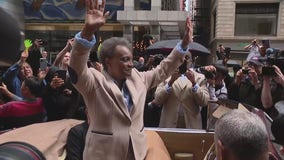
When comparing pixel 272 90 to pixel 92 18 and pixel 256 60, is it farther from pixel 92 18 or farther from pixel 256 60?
pixel 92 18

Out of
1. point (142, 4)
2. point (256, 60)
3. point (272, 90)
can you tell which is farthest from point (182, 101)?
point (142, 4)

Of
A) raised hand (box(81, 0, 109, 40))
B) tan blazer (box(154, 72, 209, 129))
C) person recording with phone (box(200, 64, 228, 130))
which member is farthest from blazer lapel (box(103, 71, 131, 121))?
person recording with phone (box(200, 64, 228, 130))

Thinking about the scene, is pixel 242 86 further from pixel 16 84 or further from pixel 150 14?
pixel 150 14

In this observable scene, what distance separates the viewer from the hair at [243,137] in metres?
1.64

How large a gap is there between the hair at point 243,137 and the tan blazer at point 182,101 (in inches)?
135

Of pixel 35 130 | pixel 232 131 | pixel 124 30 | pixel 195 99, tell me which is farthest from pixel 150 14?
pixel 232 131

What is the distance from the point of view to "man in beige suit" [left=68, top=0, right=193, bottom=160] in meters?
2.56

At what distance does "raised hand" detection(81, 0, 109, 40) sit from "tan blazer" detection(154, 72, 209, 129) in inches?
111

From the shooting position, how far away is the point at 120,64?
2953mm

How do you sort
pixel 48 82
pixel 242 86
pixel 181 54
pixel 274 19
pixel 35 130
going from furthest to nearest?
pixel 274 19
pixel 242 86
pixel 48 82
pixel 35 130
pixel 181 54

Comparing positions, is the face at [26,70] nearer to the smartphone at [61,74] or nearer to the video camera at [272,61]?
the smartphone at [61,74]

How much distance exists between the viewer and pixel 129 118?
2.87 m

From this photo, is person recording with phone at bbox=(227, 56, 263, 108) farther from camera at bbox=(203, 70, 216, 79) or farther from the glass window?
the glass window

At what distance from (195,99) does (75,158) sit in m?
2.20
